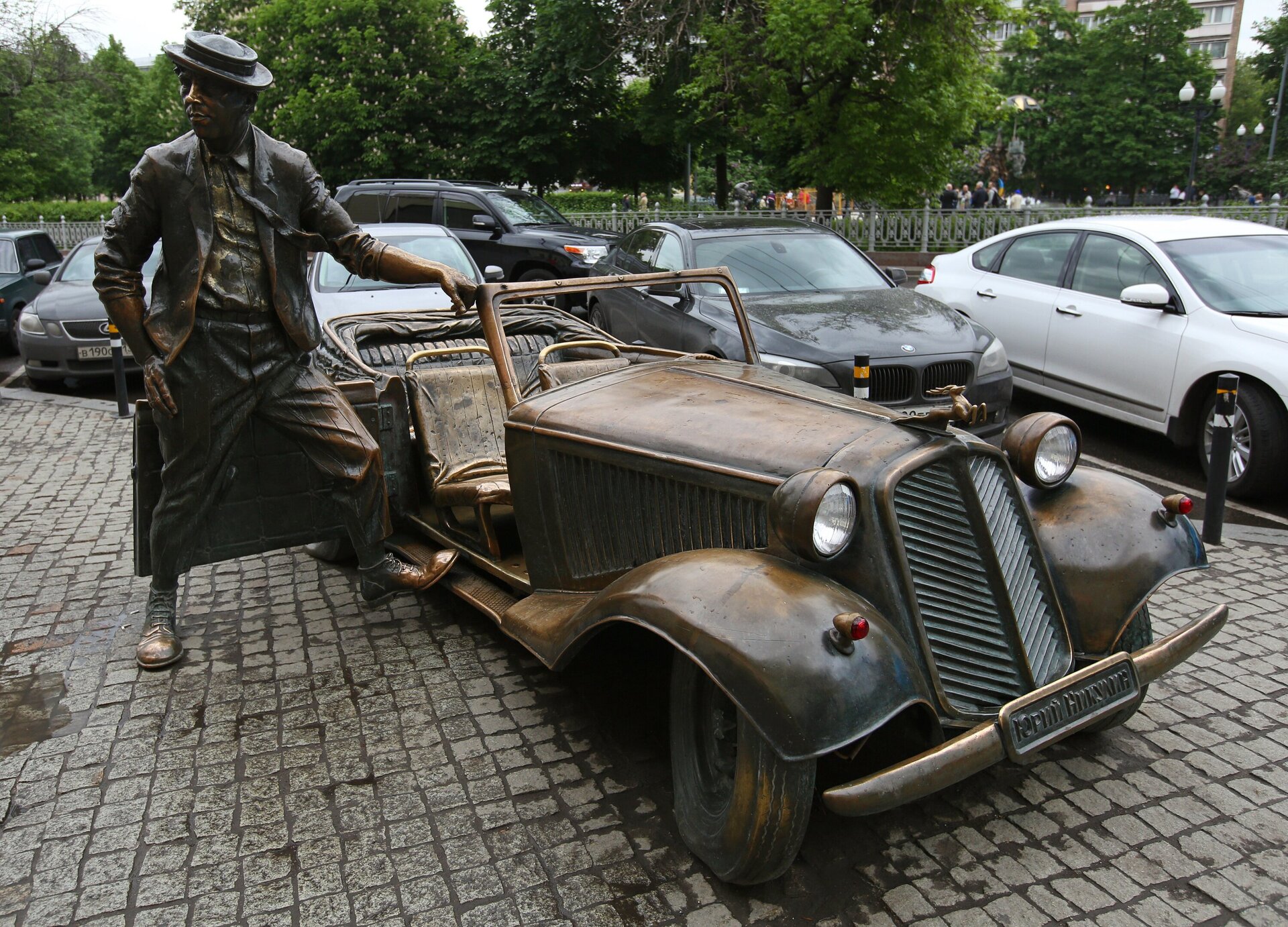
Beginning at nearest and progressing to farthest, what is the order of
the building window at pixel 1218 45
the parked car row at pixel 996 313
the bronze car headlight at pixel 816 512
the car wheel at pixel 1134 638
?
the bronze car headlight at pixel 816 512 < the car wheel at pixel 1134 638 < the parked car row at pixel 996 313 < the building window at pixel 1218 45

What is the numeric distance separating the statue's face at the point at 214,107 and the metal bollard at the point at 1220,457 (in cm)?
531

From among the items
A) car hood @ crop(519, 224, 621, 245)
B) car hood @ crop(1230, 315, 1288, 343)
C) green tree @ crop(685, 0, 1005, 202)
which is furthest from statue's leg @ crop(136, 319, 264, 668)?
green tree @ crop(685, 0, 1005, 202)

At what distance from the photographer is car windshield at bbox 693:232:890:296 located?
8.05 metres

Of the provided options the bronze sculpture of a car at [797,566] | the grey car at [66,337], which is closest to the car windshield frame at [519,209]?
the grey car at [66,337]

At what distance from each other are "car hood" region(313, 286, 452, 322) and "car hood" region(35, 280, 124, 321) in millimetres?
3375

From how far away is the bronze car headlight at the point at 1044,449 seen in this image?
136 inches

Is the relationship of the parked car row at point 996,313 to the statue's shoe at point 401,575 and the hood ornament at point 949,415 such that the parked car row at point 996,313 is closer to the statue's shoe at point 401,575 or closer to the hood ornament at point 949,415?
the statue's shoe at point 401,575

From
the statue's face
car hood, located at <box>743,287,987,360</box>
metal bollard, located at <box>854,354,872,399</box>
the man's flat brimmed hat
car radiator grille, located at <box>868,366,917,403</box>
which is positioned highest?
the man's flat brimmed hat

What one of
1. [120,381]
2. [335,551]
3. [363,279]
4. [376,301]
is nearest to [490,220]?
[376,301]

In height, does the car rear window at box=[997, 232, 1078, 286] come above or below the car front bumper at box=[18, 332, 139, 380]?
above

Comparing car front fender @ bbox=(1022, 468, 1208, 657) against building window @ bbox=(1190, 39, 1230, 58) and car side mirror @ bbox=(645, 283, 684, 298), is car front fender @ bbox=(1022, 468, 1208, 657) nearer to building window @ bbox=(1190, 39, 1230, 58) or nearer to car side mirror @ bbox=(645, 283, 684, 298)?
car side mirror @ bbox=(645, 283, 684, 298)

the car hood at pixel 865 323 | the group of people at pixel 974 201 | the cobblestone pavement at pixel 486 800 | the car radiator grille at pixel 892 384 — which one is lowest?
the cobblestone pavement at pixel 486 800

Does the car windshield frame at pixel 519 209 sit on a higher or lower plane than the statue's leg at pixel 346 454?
higher

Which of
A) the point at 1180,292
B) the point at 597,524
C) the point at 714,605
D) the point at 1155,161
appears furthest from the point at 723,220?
the point at 1155,161
